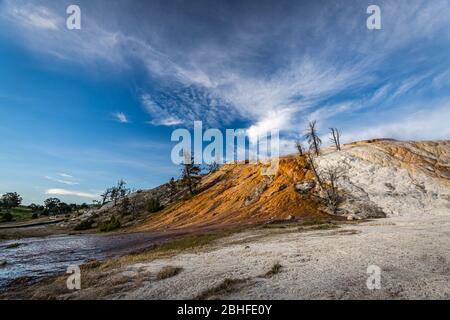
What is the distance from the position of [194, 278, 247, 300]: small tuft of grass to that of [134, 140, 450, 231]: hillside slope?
1004 inches

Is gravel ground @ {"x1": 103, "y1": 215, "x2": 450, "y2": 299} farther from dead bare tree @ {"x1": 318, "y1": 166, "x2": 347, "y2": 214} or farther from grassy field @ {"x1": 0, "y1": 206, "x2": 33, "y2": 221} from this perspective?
grassy field @ {"x1": 0, "y1": 206, "x2": 33, "y2": 221}

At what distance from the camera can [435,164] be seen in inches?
1826

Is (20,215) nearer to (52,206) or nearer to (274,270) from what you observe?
(52,206)

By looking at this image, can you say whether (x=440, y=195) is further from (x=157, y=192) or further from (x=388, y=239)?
(x=157, y=192)

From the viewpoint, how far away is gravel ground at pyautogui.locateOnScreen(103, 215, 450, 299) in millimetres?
7980

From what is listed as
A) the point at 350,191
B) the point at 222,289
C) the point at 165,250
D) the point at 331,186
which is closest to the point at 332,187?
the point at 331,186

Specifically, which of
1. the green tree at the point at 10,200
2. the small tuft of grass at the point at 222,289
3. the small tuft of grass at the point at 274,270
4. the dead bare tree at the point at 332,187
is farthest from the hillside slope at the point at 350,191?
the green tree at the point at 10,200

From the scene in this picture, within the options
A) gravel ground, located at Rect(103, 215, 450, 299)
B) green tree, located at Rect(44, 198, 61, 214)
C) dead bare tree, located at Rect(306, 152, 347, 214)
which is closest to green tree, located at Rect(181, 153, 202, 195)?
dead bare tree, located at Rect(306, 152, 347, 214)

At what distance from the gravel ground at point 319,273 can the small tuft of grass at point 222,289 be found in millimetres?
111

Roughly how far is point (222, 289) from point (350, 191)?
38082 millimetres

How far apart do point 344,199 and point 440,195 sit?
12.5 metres

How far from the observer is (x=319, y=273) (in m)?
9.84

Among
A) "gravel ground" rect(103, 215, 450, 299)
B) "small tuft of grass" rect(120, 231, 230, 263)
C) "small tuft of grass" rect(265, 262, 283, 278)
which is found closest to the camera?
"gravel ground" rect(103, 215, 450, 299)
